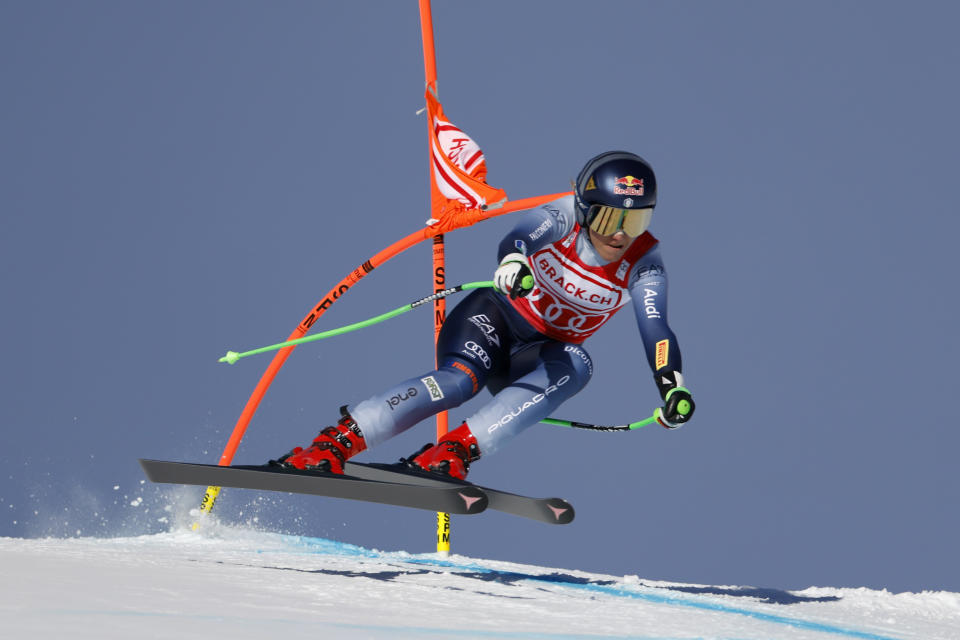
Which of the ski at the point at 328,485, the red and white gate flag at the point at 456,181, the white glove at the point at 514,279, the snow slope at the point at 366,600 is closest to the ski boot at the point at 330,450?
the ski at the point at 328,485

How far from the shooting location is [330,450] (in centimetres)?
422

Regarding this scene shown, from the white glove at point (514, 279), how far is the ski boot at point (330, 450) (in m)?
0.77

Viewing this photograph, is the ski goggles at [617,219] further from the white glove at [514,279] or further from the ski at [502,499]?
the ski at [502,499]

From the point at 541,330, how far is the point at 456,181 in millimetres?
947

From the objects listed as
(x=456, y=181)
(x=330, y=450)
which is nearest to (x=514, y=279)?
(x=330, y=450)

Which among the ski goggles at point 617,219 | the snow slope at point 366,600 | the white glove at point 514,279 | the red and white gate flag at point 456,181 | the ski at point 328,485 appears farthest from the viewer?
the red and white gate flag at point 456,181

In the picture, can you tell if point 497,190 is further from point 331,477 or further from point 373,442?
point 331,477

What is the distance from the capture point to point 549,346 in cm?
461

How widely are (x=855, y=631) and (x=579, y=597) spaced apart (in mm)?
1015

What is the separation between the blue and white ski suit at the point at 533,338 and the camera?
429 centimetres

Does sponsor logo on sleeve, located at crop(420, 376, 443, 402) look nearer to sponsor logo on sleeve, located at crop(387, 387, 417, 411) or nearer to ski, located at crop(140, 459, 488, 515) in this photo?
sponsor logo on sleeve, located at crop(387, 387, 417, 411)

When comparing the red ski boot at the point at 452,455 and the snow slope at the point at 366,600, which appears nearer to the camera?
the snow slope at the point at 366,600

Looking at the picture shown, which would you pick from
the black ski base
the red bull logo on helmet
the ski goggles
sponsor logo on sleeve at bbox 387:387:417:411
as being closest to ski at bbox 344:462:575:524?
the black ski base

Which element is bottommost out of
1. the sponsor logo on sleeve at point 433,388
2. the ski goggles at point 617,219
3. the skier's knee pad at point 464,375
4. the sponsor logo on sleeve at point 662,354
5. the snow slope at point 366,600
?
the snow slope at point 366,600
